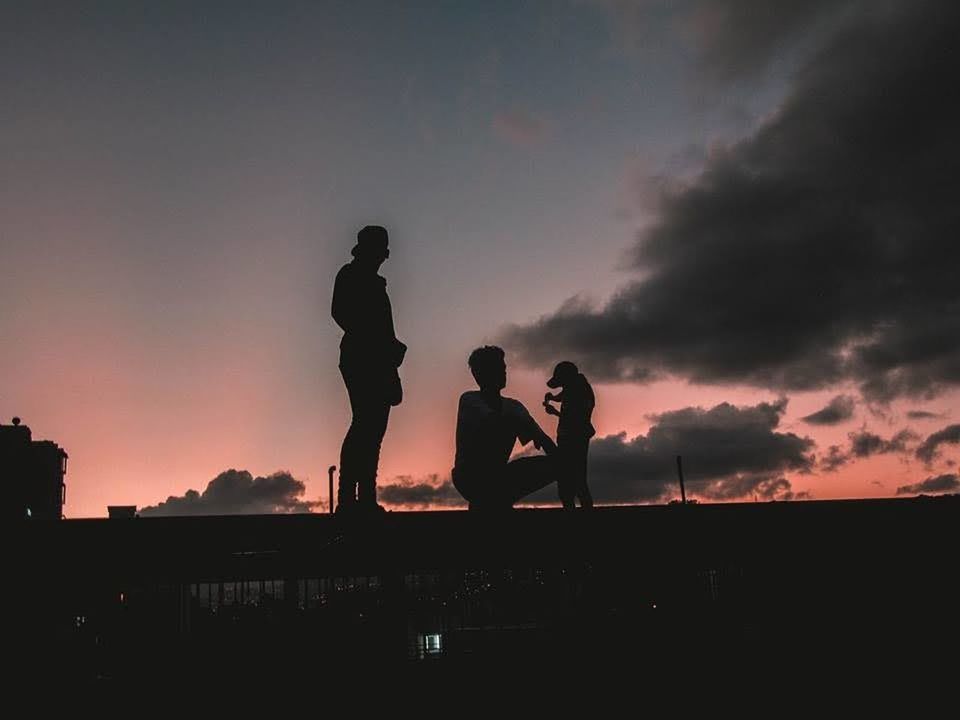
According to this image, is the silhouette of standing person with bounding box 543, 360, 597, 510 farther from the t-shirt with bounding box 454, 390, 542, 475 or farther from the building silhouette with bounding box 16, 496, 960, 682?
the t-shirt with bounding box 454, 390, 542, 475

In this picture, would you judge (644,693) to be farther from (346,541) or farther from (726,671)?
(346,541)

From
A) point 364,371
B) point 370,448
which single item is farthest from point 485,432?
point 364,371

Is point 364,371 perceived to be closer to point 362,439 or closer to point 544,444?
point 362,439

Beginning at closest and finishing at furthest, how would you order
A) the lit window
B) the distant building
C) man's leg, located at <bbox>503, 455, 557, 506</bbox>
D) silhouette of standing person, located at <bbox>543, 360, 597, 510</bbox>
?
man's leg, located at <bbox>503, 455, 557, 506</bbox> < the lit window < silhouette of standing person, located at <bbox>543, 360, 597, 510</bbox> < the distant building

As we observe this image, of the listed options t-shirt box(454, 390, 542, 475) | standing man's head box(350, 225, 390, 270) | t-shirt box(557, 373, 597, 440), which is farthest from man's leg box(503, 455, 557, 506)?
t-shirt box(557, 373, 597, 440)

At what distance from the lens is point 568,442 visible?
855 centimetres

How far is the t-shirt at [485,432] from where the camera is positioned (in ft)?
18.6

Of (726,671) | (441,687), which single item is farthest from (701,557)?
(441,687)

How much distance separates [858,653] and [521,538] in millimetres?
3033

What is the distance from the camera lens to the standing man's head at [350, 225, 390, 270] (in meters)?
5.40

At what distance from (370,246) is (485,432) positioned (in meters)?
1.69

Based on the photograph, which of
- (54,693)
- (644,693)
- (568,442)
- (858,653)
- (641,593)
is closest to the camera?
(54,693)

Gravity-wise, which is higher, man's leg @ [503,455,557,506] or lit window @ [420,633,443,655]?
man's leg @ [503,455,557,506]

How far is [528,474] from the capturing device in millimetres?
5855
